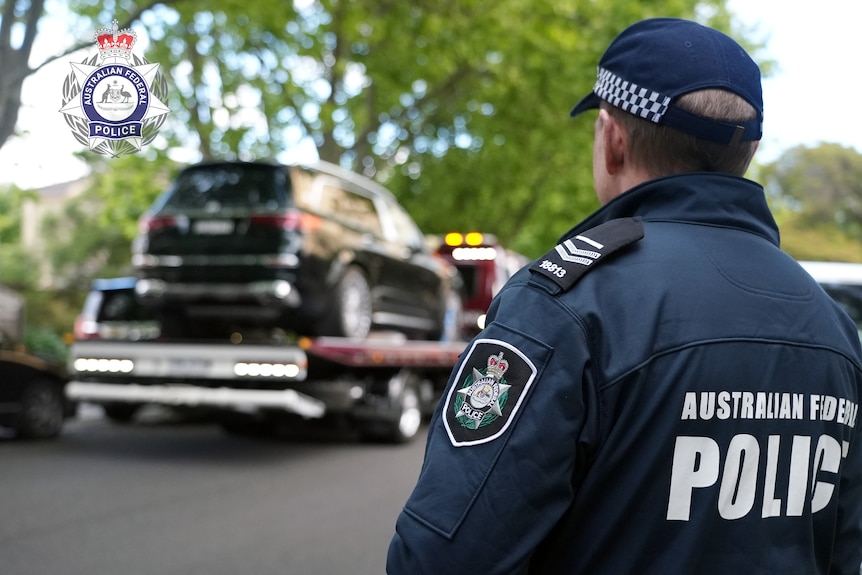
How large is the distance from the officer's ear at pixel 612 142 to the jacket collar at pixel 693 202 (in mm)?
89

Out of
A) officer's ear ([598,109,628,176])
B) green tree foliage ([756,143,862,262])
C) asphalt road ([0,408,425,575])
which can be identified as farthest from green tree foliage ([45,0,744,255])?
green tree foliage ([756,143,862,262])

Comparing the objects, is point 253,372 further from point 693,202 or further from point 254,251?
point 693,202

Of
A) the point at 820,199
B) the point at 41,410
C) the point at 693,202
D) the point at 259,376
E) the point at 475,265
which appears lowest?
the point at 41,410

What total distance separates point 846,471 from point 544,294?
0.68 m

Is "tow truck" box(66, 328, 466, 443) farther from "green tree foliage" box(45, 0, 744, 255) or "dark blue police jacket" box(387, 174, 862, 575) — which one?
"dark blue police jacket" box(387, 174, 862, 575)

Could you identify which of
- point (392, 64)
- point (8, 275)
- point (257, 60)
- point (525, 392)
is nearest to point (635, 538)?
point (525, 392)

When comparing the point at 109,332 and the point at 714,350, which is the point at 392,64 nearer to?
the point at 109,332

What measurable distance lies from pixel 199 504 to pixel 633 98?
5860 millimetres

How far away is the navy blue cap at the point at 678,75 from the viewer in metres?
1.55

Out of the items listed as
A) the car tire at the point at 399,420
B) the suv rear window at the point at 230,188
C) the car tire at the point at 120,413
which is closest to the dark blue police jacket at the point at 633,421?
the suv rear window at the point at 230,188

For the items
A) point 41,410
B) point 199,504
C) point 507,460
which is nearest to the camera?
point 507,460

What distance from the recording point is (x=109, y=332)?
10617mm

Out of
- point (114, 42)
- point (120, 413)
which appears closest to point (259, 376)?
point (120, 413)

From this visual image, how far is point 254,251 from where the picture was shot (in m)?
8.51
